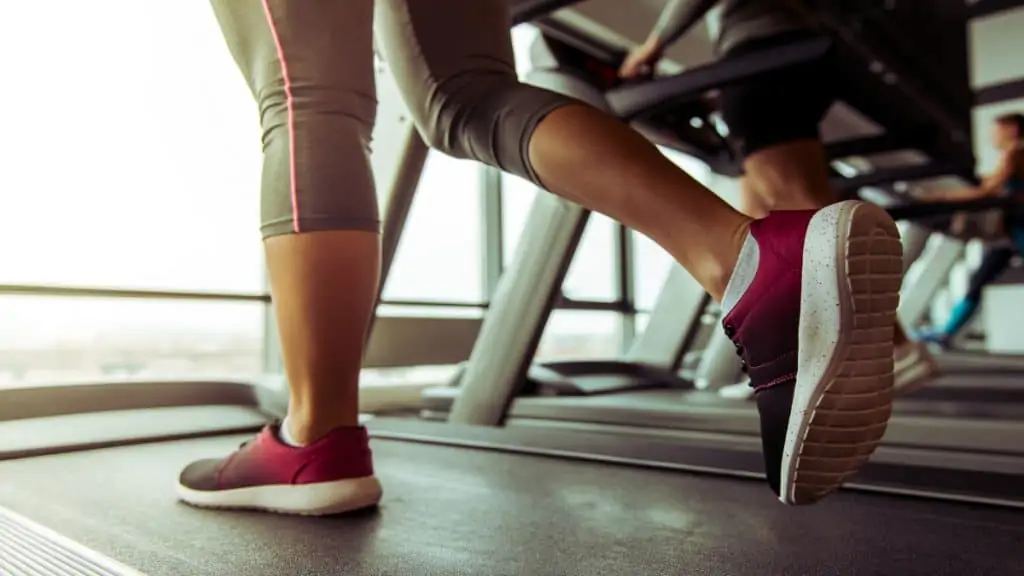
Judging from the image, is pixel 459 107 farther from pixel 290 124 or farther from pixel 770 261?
pixel 770 261

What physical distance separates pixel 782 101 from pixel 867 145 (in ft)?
1.86

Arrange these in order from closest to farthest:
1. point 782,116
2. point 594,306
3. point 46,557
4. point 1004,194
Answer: point 46,557 < point 782,116 < point 1004,194 < point 594,306

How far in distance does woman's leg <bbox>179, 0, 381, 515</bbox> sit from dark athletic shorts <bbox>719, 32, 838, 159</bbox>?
101 centimetres

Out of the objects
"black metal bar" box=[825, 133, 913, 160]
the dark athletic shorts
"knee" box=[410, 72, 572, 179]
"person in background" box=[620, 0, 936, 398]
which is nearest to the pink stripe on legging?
"knee" box=[410, 72, 572, 179]

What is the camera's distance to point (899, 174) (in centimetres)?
240

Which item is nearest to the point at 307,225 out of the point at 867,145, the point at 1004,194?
the point at 867,145

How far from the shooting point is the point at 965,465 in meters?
1.21

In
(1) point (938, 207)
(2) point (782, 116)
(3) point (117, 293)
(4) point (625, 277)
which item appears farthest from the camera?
(4) point (625, 277)

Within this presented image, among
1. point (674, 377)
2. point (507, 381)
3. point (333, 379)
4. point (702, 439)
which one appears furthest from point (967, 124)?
point (333, 379)

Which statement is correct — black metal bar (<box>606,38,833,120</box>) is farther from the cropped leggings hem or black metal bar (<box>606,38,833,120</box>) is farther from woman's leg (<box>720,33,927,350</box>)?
the cropped leggings hem

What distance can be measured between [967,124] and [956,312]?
3.13 meters

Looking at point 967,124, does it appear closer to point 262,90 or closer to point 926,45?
point 926,45

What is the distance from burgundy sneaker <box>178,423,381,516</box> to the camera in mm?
959

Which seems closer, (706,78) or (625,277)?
(706,78)
